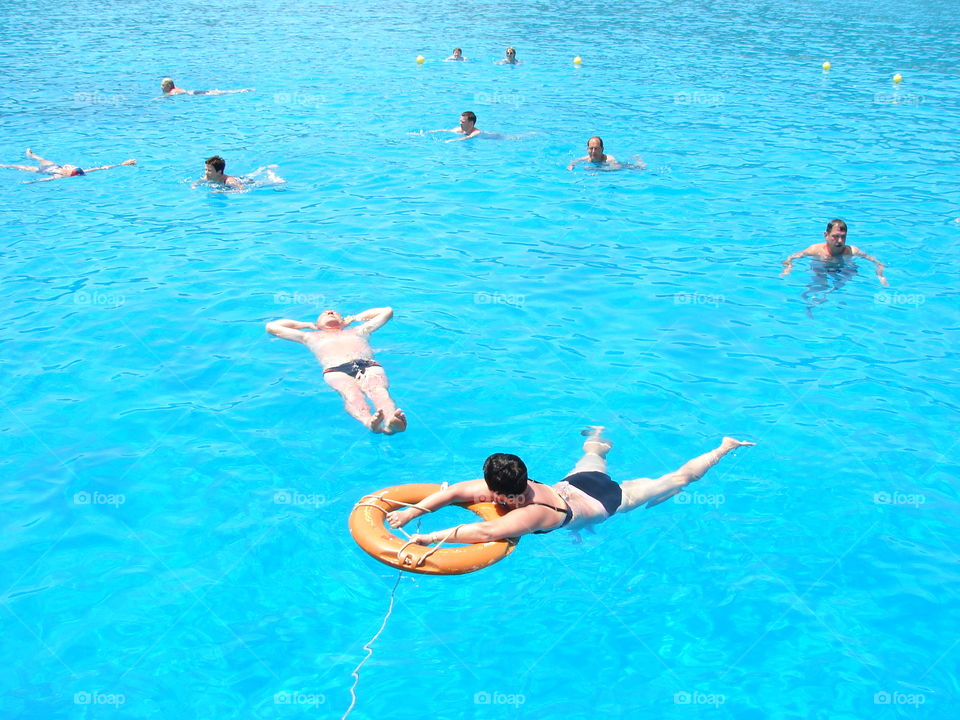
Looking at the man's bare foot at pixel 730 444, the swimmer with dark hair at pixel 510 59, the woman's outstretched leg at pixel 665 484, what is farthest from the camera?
the swimmer with dark hair at pixel 510 59

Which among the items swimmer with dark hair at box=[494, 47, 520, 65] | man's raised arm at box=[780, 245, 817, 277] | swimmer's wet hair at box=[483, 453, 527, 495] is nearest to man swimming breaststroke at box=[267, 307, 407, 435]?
swimmer's wet hair at box=[483, 453, 527, 495]

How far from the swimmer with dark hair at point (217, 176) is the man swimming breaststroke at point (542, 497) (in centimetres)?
884

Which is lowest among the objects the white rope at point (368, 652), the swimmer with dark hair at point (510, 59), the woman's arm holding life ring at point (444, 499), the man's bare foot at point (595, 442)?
the white rope at point (368, 652)

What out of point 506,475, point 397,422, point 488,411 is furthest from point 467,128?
point 506,475

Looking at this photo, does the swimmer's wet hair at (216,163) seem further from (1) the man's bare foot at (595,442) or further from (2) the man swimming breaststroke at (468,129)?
(1) the man's bare foot at (595,442)

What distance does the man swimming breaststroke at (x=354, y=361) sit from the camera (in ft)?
22.5

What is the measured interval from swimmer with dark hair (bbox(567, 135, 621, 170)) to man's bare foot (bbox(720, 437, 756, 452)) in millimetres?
7846

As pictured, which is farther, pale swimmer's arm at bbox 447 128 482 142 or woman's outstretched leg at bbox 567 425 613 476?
pale swimmer's arm at bbox 447 128 482 142

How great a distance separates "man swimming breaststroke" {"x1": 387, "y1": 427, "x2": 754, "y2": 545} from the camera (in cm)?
534

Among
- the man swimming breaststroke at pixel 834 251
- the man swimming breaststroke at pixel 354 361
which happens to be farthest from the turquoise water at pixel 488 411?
the man swimming breaststroke at pixel 354 361

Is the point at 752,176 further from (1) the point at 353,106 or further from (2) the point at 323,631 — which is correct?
(2) the point at 323,631

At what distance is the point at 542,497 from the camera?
554 cm

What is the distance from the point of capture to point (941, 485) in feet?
20.8

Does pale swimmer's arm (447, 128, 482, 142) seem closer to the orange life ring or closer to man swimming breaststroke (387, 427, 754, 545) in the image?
man swimming breaststroke (387, 427, 754, 545)
